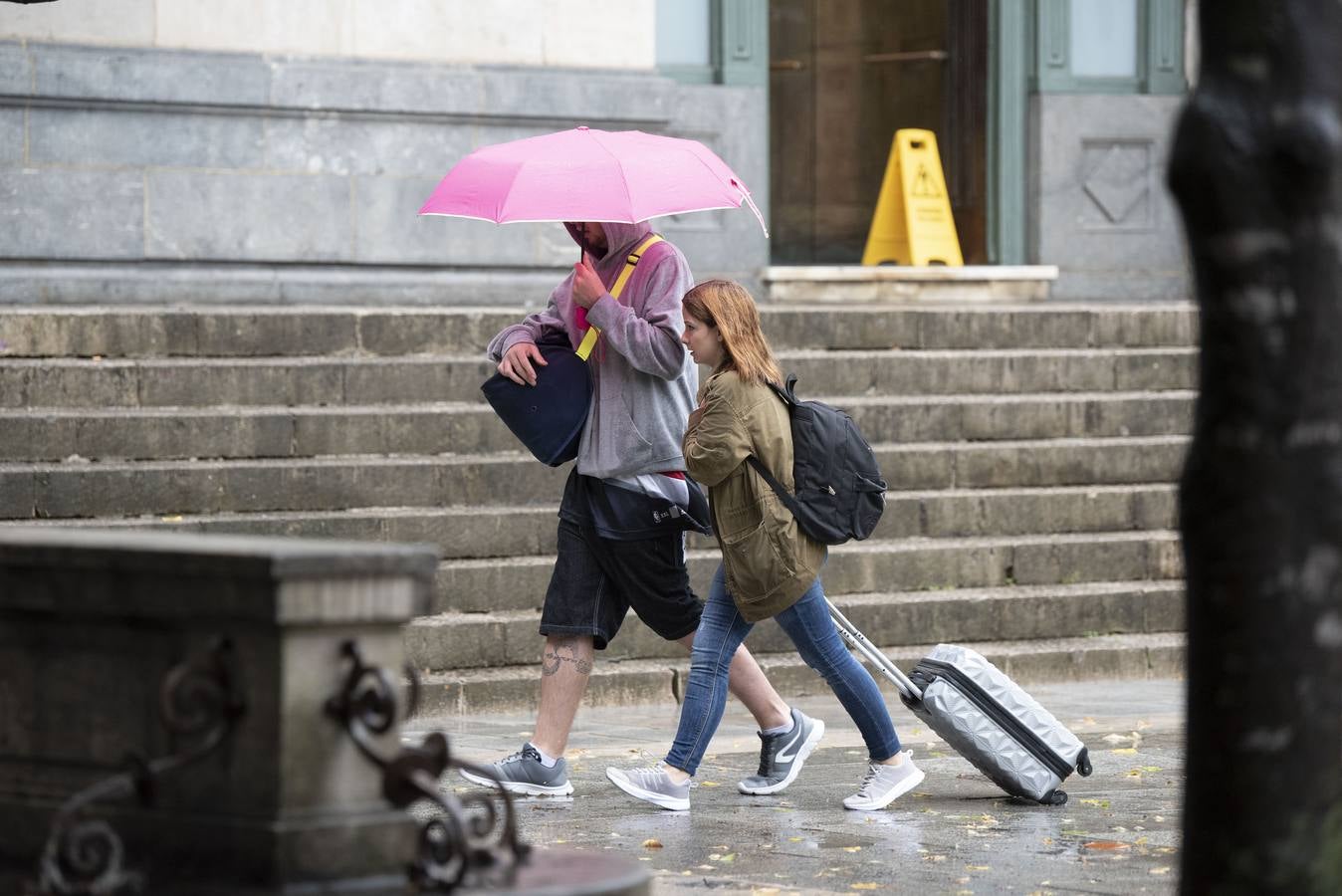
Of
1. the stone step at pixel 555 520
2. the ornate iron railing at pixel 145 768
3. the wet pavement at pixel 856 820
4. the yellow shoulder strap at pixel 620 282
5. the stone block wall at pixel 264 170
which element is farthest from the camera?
the stone block wall at pixel 264 170

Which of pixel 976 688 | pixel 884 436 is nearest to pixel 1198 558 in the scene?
pixel 976 688

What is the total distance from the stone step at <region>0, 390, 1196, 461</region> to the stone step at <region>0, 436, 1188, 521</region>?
4.7 inches

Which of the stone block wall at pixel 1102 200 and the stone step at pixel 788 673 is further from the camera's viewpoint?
the stone block wall at pixel 1102 200

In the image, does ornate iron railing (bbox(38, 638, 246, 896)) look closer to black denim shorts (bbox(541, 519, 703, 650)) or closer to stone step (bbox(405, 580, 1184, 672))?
black denim shorts (bbox(541, 519, 703, 650))

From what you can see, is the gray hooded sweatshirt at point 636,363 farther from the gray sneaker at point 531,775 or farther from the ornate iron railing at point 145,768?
the ornate iron railing at point 145,768

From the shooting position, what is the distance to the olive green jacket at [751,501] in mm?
6961

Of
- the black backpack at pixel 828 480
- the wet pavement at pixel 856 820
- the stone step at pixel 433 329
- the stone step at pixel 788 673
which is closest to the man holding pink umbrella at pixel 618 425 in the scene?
the wet pavement at pixel 856 820

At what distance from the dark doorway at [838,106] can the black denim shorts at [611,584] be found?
991 cm

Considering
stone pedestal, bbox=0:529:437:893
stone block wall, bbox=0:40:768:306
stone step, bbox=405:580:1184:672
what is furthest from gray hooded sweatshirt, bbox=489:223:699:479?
stone block wall, bbox=0:40:768:306

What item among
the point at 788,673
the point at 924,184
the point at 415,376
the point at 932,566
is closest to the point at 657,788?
the point at 788,673

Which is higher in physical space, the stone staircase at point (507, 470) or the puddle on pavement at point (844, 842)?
the stone staircase at point (507, 470)

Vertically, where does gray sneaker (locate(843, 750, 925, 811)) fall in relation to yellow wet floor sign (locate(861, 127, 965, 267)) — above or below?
below

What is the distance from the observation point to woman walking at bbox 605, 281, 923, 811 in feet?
22.9

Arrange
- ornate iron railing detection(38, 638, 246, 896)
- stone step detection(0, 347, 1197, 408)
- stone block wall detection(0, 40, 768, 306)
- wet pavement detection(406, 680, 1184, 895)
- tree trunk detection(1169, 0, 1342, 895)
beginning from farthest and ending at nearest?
stone block wall detection(0, 40, 768, 306), stone step detection(0, 347, 1197, 408), wet pavement detection(406, 680, 1184, 895), ornate iron railing detection(38, 638, 246, 896), tree trunk detection(1169, 0, 1342, 895)
